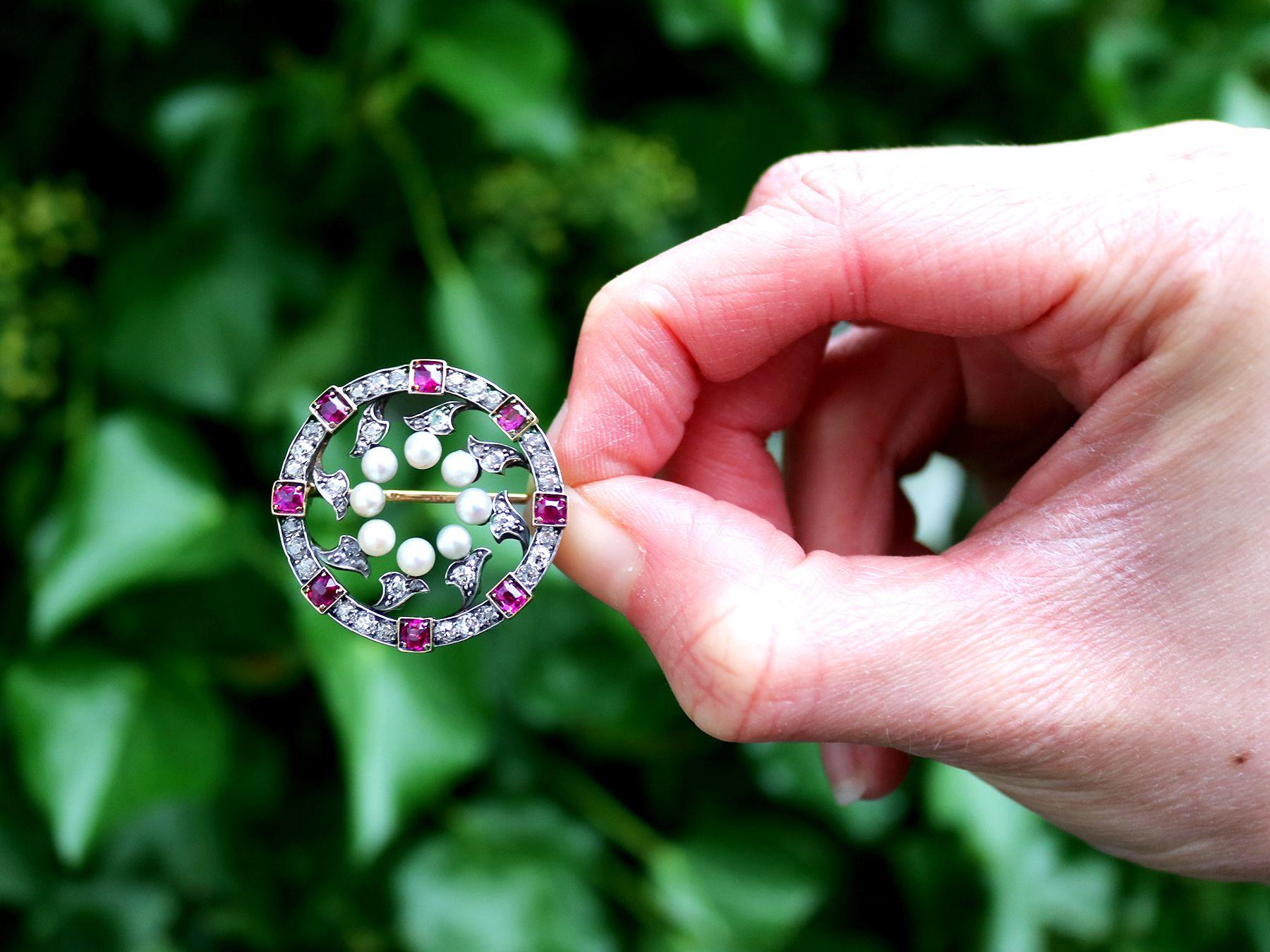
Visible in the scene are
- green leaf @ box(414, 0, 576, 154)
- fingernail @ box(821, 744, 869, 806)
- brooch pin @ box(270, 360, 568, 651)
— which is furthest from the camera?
green leaf @ box(414, 0, 576, 154)

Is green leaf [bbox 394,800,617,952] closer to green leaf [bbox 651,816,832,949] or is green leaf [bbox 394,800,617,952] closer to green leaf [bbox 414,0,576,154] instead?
green leaf [bbox 651,816,832,949]

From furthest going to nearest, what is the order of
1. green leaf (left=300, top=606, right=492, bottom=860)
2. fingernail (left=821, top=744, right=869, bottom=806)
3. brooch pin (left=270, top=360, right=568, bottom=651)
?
green leaf (left=300, top=606, right=492, bottom=860) → fingernail (left=821, top=744, right=869, bottom=806) → brooch pin (left=270, top=360, right=568, bottom=651)

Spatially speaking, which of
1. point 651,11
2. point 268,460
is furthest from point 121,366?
point 651,11

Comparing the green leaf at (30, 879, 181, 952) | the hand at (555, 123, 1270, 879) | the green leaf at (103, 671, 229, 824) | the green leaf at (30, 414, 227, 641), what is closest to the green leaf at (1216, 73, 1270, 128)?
the hand at (555, 123, 1270, 879)

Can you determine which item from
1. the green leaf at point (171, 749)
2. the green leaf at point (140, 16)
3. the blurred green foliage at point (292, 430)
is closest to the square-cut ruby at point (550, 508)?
the blurred green foliage at point (292, 430)

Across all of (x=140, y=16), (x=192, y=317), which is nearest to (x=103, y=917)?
(x=192, y=317)

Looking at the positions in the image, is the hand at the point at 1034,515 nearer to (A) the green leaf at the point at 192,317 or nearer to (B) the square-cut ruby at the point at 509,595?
(B) the square-cut ruby at the point at 509,595
